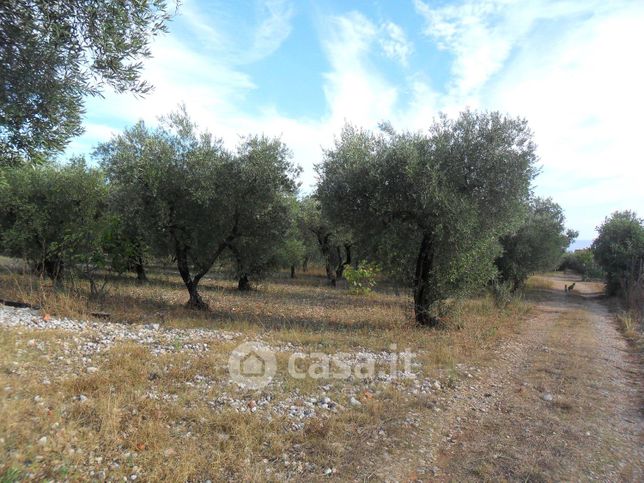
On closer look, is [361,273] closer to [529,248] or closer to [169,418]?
[169,418]

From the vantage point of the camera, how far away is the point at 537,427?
5117 mm

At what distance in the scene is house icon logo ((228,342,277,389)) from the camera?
19.6 ft

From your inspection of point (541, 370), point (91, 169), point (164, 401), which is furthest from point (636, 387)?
point (91, 169)

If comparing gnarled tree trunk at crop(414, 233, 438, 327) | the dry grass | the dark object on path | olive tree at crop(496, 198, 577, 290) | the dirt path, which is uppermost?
olive tree at crop(496, 198, 577, 290)

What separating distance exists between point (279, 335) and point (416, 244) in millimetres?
4616

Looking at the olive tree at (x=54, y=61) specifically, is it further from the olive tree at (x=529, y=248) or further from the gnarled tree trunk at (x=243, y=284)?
the olive tree at (x=529, y=248)

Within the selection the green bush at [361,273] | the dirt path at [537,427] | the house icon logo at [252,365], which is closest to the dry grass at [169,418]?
the house icon logo at [252,365]

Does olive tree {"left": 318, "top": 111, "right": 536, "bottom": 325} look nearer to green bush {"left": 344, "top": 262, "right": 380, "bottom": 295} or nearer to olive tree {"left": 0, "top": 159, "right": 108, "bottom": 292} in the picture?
green bush {"left": 344, "top": 262, "right": 380, "bottom": 295}

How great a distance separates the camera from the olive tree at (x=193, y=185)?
11.3 m

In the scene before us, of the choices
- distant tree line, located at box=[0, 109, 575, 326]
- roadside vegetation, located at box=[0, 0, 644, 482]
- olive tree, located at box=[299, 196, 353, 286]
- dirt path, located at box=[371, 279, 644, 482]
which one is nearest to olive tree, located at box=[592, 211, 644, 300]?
roadside vegetation, located at box=[0, 0, 644, 482]

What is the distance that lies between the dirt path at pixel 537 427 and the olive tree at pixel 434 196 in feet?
9.48

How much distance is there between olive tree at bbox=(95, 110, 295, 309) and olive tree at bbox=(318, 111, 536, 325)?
6.18 ft

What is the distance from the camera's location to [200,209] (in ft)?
39.7

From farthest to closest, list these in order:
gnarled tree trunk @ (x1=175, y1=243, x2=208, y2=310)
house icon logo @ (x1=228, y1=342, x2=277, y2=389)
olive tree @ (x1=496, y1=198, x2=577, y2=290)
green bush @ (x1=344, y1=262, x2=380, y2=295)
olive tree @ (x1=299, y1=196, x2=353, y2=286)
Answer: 1. olive tree @ (x1=299, y1=196, x2=353, y2=286)
2. olive tree @ (x1=496, y1=198, x2=577, y2=290)
3. gnarled tree trunk @ (x1=175, y1=243, x2=208, y2=310)
4. green bush @ (x1=344, y1=262, x2=380, y2=295)
5. house icon logo @ (x1=228, y1=342, x2=277, y2=389)
